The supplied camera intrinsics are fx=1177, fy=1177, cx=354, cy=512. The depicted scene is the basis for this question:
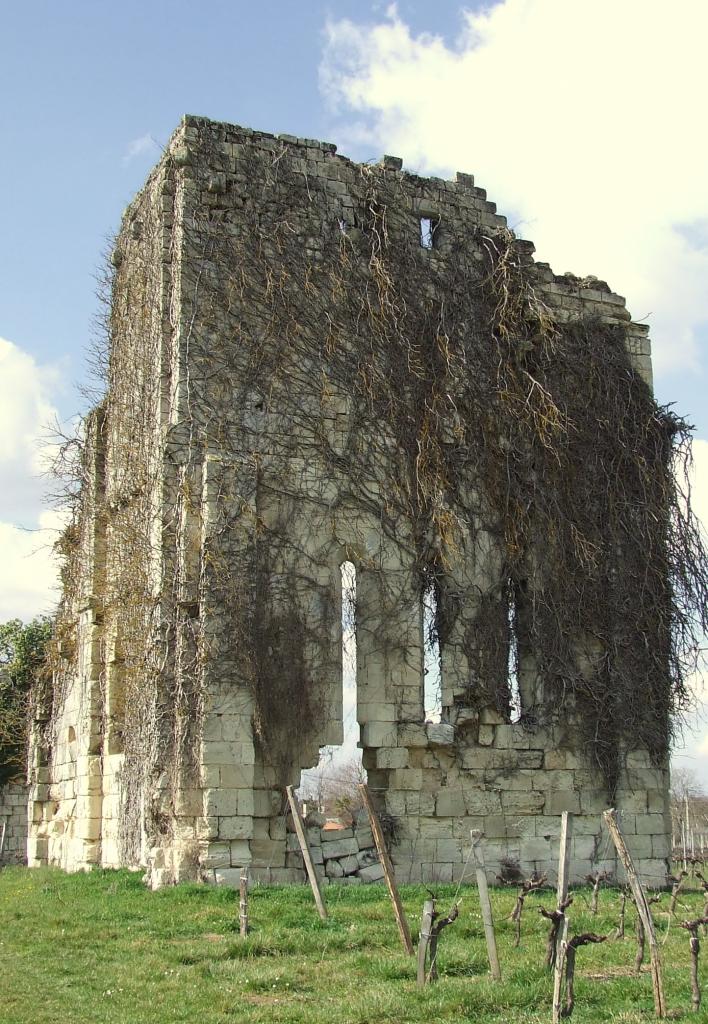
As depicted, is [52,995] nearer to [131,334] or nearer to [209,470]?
[209,470]

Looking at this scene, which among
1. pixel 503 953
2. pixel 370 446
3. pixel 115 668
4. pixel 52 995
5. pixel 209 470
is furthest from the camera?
pixel 115 668

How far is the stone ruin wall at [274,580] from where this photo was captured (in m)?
13.0

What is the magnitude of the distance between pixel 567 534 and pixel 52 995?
934cm

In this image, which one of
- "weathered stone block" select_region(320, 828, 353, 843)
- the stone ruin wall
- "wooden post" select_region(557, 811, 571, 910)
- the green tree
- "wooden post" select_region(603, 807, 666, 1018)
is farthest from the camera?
the green tree

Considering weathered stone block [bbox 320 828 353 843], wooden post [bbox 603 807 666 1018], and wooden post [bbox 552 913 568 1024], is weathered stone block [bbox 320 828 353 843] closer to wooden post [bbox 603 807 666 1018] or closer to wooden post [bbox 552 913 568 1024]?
wooden post [bbox 603 807 666 1018]

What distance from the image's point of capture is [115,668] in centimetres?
1557

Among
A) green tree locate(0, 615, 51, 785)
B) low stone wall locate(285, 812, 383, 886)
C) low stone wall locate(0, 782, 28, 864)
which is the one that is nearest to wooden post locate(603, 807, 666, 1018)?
low stone wall locate(285, 812, 383, 886)

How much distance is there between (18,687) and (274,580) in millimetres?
9802

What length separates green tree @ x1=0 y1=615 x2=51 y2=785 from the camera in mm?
20422

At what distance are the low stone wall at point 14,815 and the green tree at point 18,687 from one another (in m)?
0.34

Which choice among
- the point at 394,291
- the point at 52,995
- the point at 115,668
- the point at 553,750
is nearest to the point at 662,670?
the point at 553,750

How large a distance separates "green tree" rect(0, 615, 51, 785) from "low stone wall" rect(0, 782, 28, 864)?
338 mm

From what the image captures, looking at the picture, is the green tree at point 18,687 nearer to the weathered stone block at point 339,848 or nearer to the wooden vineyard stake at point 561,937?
the weathered stone block at point 339,848

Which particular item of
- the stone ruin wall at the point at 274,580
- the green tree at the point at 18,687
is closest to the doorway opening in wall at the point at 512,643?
the stone ruin wall at the point at 274,580
